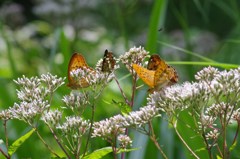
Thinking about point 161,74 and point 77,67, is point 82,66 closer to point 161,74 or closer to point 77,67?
point 77,67

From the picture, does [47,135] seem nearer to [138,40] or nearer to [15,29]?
[138,40]

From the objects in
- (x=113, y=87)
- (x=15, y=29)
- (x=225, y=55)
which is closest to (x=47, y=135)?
(x=113, y=87)

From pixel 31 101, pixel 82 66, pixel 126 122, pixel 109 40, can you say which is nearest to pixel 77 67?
pixel 82 66

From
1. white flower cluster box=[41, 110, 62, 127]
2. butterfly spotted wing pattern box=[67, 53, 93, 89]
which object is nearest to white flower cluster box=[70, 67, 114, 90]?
butterfly spotted wing pattern box=[67, 53, 93, 89]

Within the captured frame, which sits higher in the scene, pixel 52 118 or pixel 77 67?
pixel 77 67

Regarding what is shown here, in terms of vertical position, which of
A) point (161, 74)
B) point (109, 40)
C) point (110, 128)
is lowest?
point (110, 128)

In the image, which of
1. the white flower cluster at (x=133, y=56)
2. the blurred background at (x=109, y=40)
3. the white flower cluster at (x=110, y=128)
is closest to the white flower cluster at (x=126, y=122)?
the white flower cluster at (x=110, y=128)

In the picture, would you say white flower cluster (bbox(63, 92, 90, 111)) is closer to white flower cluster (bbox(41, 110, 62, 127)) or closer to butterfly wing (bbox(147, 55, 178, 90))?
white flower cluster (bbox(41, 110, 62, 127))
